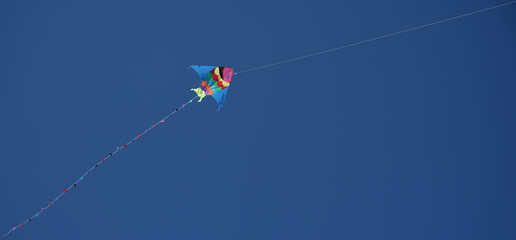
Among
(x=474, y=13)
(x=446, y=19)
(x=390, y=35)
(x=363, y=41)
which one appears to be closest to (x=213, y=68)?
(x=363, y=41)

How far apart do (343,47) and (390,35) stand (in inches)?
38.6

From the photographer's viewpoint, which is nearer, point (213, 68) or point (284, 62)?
point (213, 68)

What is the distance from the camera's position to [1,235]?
8055mm

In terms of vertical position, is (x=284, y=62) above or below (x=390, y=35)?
above

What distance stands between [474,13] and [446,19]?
0.59 m

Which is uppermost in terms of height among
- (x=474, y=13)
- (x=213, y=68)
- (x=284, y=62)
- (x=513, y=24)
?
(x=284, y=62)

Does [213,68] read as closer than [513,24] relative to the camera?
Yes

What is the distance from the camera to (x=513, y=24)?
7.99 meters

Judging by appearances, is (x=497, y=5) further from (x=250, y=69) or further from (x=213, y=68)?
(x=213, y=68)

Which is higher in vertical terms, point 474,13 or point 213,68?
point 213,68

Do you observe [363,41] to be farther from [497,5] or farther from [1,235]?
[1,235]

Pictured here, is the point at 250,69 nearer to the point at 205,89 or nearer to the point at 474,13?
the point at 205,89

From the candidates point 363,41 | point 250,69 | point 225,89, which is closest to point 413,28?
point 363,41

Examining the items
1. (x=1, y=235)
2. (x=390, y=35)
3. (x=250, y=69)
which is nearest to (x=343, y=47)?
(x=390, y=35)
